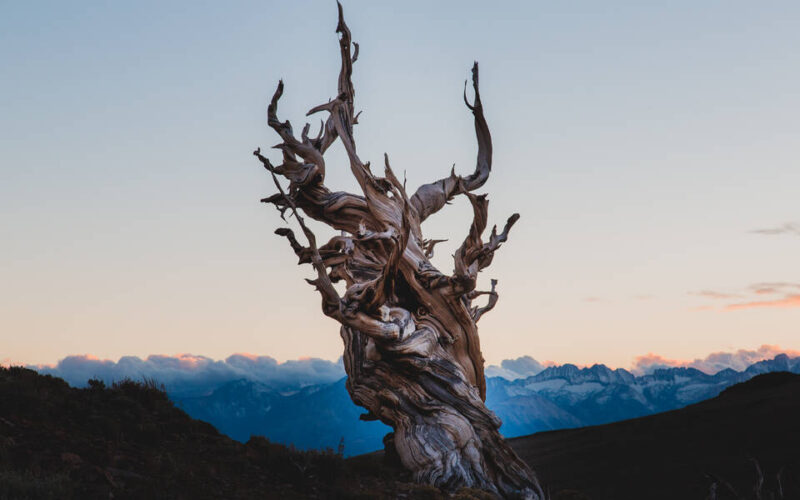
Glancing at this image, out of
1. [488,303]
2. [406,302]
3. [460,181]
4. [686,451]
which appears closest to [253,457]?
[406,302]

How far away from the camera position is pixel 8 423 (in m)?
9.63

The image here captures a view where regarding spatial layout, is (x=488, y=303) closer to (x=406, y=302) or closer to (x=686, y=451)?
(x=406, y=302)

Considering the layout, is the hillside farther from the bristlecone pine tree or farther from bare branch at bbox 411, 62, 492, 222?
bare branch at bbox 411, 62, 492, 222

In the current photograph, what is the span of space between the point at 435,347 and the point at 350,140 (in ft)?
17.7

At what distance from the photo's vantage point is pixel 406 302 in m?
16.4

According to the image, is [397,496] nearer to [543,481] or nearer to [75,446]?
Answer: [75,446]

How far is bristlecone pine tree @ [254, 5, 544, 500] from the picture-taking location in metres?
14.3

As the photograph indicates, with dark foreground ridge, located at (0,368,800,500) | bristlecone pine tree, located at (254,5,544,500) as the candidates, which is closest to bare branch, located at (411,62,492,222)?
bristlecone pine tree, located at (254,5,544,500)

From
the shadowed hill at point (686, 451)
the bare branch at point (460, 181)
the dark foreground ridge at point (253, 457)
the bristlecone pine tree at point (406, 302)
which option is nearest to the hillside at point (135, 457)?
the dark foreground ridge at point (253, 457)

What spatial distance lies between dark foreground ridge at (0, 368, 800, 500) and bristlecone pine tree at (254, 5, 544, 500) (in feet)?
3.89

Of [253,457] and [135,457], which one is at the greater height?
[135,457]

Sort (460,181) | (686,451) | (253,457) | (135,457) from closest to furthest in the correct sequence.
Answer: (135,457) → (253,457) → (686,451) → (460,181)

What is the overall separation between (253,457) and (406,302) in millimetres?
6073

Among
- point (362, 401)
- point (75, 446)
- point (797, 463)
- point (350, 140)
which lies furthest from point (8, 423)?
point (797, 463)
